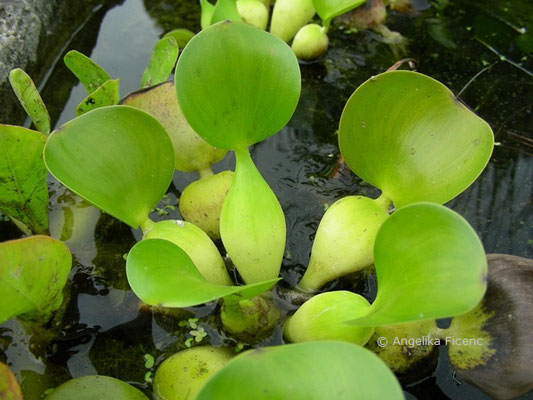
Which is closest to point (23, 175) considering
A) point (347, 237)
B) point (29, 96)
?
point (29, 96)

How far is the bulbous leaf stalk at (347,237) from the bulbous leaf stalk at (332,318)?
86 millimetres

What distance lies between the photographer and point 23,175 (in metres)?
0.93

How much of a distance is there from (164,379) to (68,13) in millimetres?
1268

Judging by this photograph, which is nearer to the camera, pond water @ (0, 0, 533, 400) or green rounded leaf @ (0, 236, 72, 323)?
green rounded leaf @ (0, 236, 72, 323)

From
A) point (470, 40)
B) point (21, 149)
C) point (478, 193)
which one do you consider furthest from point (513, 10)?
point (21, 149)

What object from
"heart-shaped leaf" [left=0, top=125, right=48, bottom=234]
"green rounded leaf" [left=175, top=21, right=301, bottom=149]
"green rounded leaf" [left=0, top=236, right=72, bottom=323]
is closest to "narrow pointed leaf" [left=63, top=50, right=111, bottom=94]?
"heart-shaped leaf" [left=0, top=125, right=48, bottom=234]

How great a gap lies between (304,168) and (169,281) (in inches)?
25.5

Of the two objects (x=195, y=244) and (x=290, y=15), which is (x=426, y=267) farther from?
(x=290, y=15)

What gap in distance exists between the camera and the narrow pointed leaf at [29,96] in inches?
37.1

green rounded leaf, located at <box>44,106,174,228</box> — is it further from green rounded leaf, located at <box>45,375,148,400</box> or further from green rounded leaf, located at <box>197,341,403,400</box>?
green rounded leaf, located at <box>197,341,403,400</box>

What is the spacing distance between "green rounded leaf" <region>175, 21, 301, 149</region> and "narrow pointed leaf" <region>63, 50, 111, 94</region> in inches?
13.5

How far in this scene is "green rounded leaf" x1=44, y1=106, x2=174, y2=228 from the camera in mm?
811

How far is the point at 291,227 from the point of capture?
1.13 m

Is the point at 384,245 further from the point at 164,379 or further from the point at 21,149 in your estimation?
the point at 21,149
